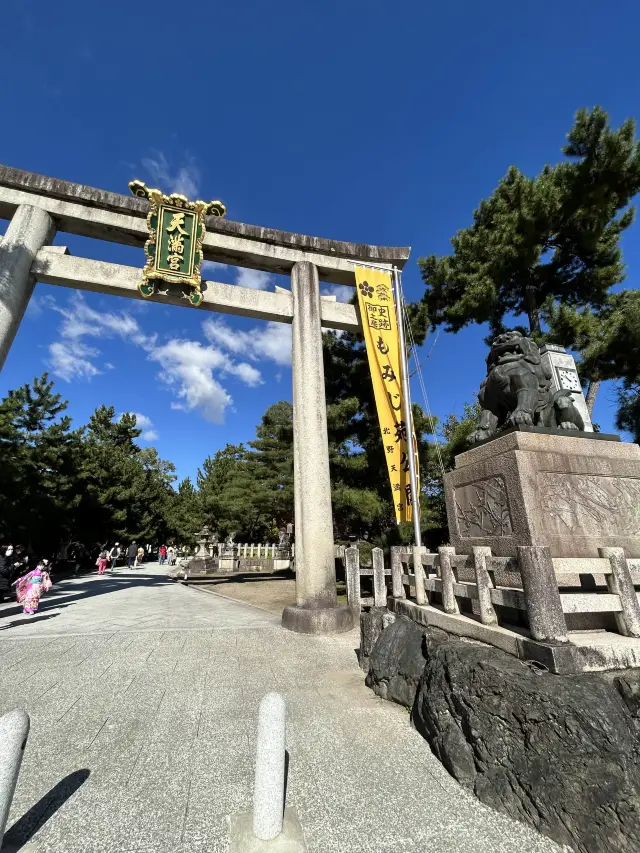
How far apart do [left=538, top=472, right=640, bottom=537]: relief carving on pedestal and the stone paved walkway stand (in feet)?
7.84

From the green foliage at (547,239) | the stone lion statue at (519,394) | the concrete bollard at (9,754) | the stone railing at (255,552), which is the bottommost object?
the concrete bollard at (9,754)

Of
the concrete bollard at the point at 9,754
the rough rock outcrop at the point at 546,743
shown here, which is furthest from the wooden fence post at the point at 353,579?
the concrete bollard at the point at 9,754

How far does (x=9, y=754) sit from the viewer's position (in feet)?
5.52

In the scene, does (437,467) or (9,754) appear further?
(437,467)

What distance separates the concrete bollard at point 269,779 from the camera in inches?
72.7

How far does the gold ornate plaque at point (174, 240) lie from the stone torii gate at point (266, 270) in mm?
210

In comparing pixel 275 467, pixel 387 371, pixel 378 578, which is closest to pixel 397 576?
pixel 378 578

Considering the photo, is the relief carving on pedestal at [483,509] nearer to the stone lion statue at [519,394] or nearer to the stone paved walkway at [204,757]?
the stone lion statue at [519,394]

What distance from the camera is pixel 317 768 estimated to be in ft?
8.38

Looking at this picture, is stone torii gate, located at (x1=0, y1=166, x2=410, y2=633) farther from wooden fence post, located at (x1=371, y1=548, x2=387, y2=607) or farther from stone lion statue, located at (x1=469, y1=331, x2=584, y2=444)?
stone lion statue, located at (x1=469, y1=331, x2=584, y2=444)

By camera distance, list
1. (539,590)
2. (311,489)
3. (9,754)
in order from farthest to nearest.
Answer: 1. (311,489)
2. (539,590)
3. (9,754)

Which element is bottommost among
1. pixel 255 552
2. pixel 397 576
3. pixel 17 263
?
pixel 397 576

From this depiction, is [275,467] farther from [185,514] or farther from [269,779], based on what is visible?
[185,514]

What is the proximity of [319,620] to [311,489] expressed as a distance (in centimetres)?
228
